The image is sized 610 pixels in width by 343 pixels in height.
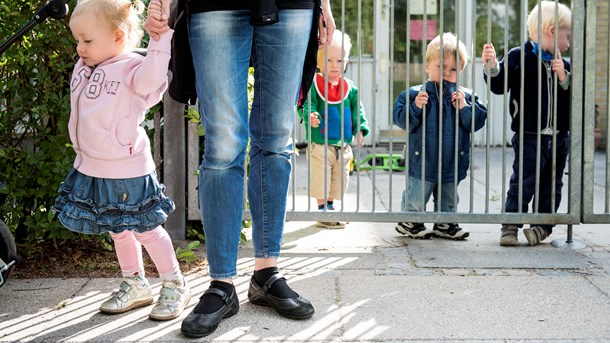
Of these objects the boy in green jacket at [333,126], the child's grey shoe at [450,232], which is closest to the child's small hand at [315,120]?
the boy in green jacket at [333,126]

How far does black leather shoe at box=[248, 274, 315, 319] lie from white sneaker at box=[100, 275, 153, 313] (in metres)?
0.43

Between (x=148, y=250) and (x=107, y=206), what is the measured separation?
263 mm

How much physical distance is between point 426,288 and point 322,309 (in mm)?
554

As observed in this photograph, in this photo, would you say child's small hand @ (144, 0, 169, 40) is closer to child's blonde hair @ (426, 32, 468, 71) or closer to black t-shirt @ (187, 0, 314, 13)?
black t-shirt @ (187, 0, 314, 13)

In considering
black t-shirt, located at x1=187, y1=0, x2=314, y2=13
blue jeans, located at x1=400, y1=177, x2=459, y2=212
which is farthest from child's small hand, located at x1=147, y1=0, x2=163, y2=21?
blue jeans, located at x1=400, y1=177, x2=459, y2=212

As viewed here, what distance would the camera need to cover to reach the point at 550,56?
4.82m

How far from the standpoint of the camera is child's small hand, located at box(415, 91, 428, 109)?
4770 mm

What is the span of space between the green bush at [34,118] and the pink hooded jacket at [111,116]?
710mm

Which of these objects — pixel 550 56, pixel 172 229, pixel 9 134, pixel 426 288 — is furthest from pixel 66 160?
pixel 550 56

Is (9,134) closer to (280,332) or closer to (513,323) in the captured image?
(280,332)

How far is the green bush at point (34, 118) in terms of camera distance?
4.00 meters

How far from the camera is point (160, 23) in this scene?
305 cm

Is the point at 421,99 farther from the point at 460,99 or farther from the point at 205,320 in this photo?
the point at 205,320

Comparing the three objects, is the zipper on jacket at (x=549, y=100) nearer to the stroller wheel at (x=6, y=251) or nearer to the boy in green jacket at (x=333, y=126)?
the boy in green jacket at (x=333, y=126)
